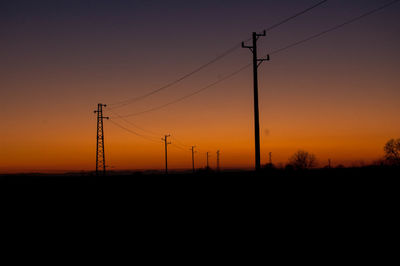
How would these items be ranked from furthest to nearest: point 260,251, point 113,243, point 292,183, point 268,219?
point 292,183 < point 268,219 < point 113,243 < point 260,251

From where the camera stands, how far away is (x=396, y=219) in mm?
16969

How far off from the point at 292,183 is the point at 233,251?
18759mm

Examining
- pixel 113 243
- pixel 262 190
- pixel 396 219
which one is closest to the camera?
pixel 113 243

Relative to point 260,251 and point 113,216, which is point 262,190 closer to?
point 113,216

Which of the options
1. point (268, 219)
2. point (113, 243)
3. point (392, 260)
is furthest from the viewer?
point (268, 219)

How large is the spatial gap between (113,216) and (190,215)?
3.82 metres

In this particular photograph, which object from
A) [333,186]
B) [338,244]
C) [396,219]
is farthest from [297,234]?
[333,186]

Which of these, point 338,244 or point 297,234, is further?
point 297,234

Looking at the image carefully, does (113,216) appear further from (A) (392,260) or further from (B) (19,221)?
(A) (392,260)

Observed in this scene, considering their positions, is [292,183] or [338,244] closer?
[338,244]

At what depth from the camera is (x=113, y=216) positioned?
67.7ft

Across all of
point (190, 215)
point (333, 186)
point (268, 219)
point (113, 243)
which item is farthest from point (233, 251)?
point (333, 186)

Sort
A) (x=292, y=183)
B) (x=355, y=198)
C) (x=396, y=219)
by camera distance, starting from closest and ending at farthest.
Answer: (x=396, y=219)
(x=355, y=198)
(x=292, y=183)

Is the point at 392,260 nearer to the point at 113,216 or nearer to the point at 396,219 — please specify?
the point at 396,219
